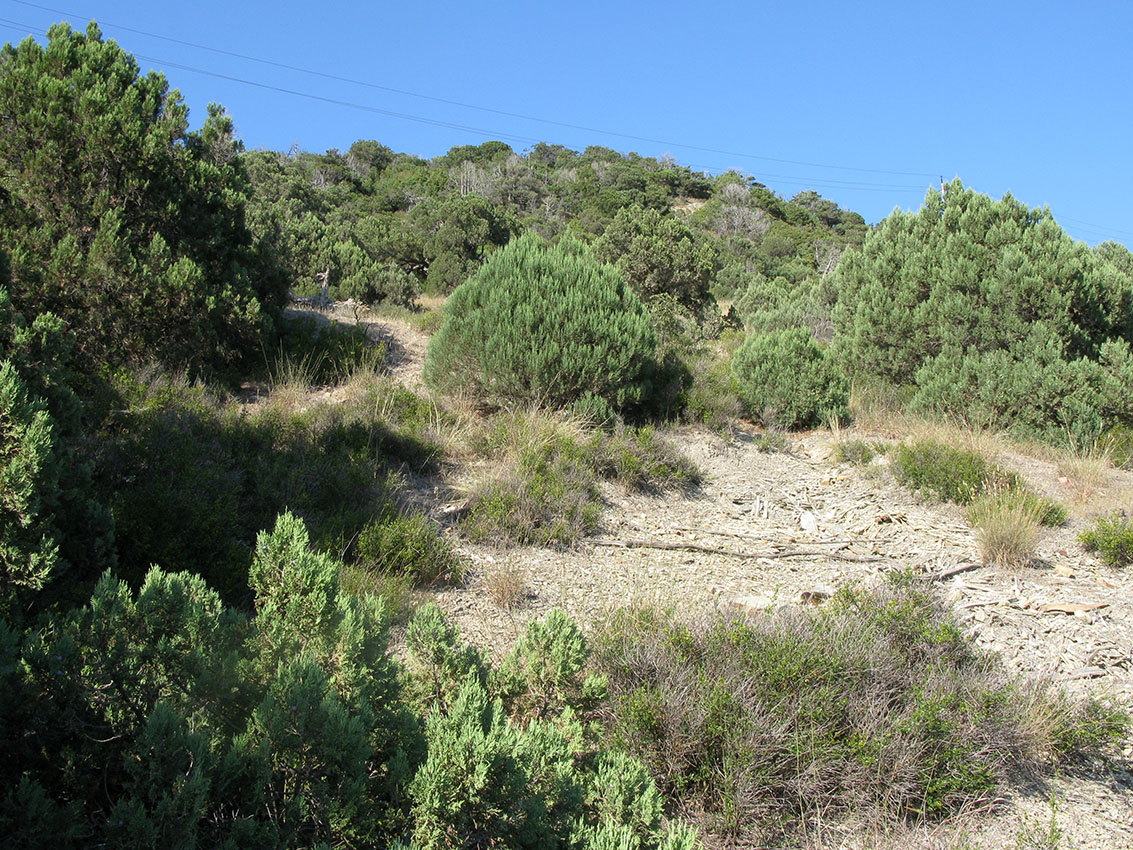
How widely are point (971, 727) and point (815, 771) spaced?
80cm

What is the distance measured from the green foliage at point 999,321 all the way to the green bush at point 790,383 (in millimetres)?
1377

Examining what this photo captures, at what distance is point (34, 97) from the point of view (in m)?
6.53

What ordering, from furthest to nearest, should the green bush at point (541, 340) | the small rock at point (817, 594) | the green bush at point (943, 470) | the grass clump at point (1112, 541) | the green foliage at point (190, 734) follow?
the green bush at point (541, 340) < the green bush at point (943, 470) < the grass clump at point (1112, 541) < the small rock at point (817, 594) < the green foliage at point (190, 734)

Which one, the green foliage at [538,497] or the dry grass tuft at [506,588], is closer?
the dry grass tuft at [506,588]

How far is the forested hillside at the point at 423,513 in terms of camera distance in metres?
1.84

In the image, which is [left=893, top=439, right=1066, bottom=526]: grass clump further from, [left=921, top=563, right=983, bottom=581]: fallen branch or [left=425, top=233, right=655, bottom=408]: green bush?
[left=425, top=233, right=655, bottom=408]: green bush

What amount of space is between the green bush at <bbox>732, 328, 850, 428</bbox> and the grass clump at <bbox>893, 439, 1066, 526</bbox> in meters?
1.83

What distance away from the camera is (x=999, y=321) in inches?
370

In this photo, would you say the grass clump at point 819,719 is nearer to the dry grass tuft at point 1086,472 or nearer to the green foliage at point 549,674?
the green foliage at point 549,674

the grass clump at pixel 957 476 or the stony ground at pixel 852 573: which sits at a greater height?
the grass clump at pixel 957 476

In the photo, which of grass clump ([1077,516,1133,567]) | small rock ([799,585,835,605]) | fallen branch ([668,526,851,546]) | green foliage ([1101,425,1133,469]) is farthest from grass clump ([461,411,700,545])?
green foliage ([1101,425,1133,469])

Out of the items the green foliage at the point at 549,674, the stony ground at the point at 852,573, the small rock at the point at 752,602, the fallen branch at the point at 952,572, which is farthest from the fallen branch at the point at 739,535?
the green foliage at the point at 549,674

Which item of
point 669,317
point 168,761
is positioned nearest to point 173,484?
point 168,761

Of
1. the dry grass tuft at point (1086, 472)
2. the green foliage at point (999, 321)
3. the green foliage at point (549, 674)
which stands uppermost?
the green foliage at point (999, 321)
